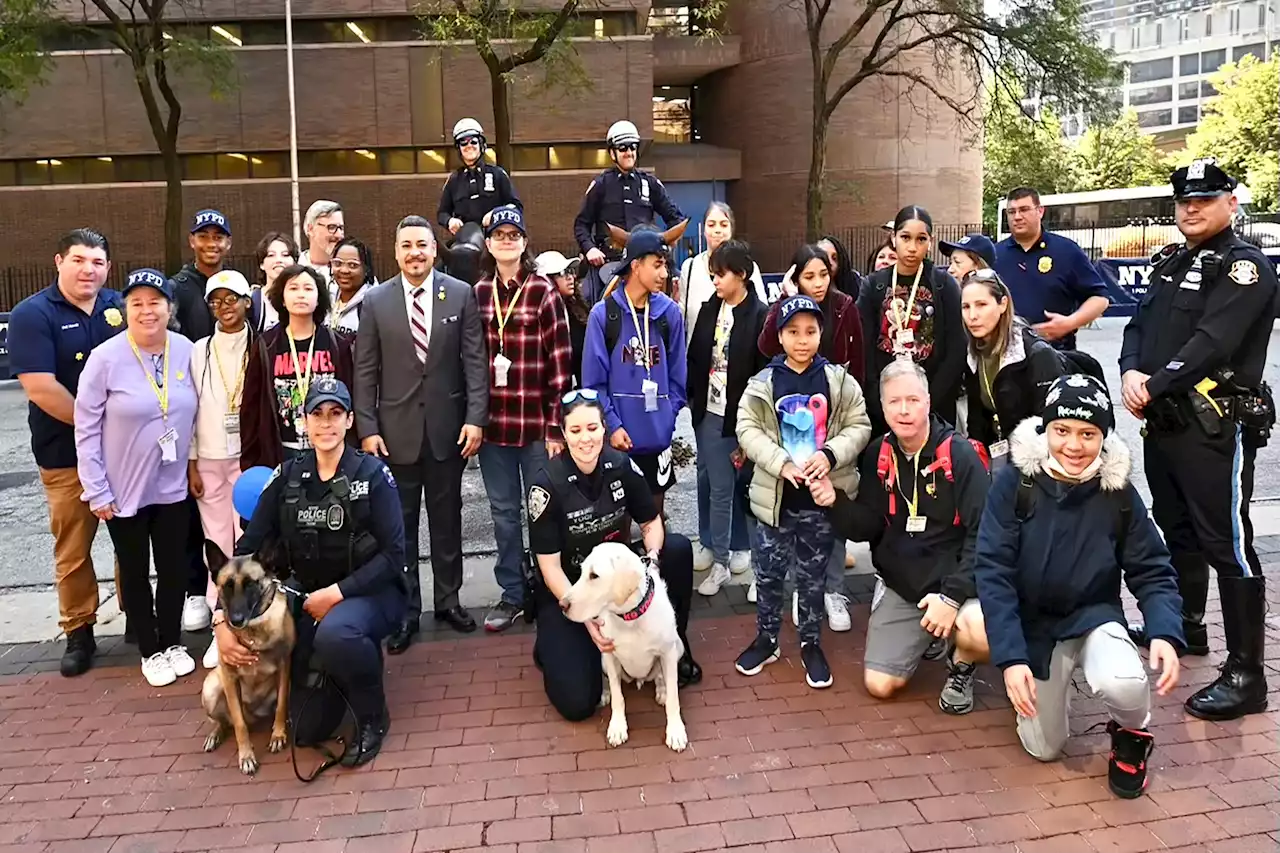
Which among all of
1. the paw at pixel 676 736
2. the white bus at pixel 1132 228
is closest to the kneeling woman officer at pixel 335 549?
the paw at pixel 676 736

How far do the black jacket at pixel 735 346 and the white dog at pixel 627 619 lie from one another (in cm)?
165

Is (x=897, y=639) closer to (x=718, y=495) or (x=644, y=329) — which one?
(x=718, y=495)

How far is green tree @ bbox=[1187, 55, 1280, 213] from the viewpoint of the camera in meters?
45.7

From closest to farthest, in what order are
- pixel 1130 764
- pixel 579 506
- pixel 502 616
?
pixel 1130 764 → pixel 579 506 → pixel 502 616

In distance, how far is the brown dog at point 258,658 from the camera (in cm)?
394

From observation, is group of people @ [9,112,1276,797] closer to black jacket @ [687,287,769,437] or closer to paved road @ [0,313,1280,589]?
black jacket @ [687,287,769,437]

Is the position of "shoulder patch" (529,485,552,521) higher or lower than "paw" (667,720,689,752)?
higher

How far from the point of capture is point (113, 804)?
3816 millimetres

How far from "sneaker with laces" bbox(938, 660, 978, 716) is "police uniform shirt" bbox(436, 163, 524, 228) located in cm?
615

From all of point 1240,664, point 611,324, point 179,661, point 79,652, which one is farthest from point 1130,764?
point 79,652

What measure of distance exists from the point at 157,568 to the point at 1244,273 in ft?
18.5

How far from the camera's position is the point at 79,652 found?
16.8 ft

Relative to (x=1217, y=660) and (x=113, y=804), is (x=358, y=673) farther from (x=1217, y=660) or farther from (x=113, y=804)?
(x=1217, y=660)

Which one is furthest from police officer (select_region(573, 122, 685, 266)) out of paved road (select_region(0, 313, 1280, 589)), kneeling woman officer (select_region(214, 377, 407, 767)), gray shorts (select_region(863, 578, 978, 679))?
gray shorts (select_region(863, 578, 978, 679))
